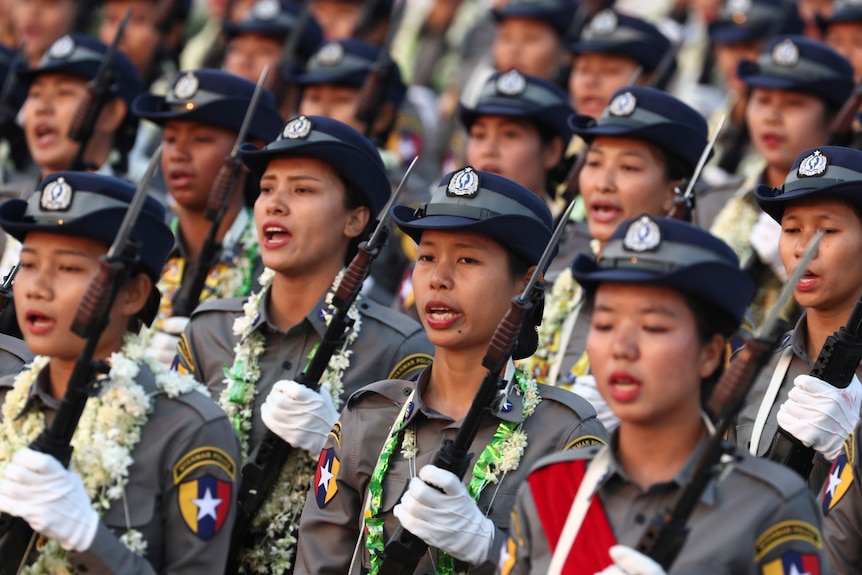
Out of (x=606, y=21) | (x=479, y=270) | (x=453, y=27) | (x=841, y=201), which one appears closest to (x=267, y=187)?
(x=479, y=270)

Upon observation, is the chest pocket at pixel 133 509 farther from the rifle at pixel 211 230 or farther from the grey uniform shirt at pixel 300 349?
the rifle at pixel 211 230

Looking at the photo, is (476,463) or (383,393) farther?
(383,393)

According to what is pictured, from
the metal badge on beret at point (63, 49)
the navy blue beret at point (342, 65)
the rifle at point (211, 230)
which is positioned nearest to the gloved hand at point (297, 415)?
the rifle at point (211, 230)

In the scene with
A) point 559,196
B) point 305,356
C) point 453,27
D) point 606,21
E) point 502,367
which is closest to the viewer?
point 502,367

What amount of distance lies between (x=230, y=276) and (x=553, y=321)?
187cm

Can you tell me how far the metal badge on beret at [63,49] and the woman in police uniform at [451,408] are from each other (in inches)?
189

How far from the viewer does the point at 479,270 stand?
6184 mm

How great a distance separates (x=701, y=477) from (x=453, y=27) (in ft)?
38.3

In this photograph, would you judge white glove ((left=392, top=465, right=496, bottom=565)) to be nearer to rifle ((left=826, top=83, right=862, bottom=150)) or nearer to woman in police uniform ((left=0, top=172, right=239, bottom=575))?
woman in police uniform ((left=0, top=172, right=239, bottom=575))

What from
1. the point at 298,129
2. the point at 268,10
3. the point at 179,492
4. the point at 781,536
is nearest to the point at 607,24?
the point at 268,10

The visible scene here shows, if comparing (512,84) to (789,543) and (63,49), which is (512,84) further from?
(789,543)

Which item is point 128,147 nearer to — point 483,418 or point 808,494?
point 483,418

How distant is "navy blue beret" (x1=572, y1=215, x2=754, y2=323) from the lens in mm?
4820

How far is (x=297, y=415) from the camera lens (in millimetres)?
6613
